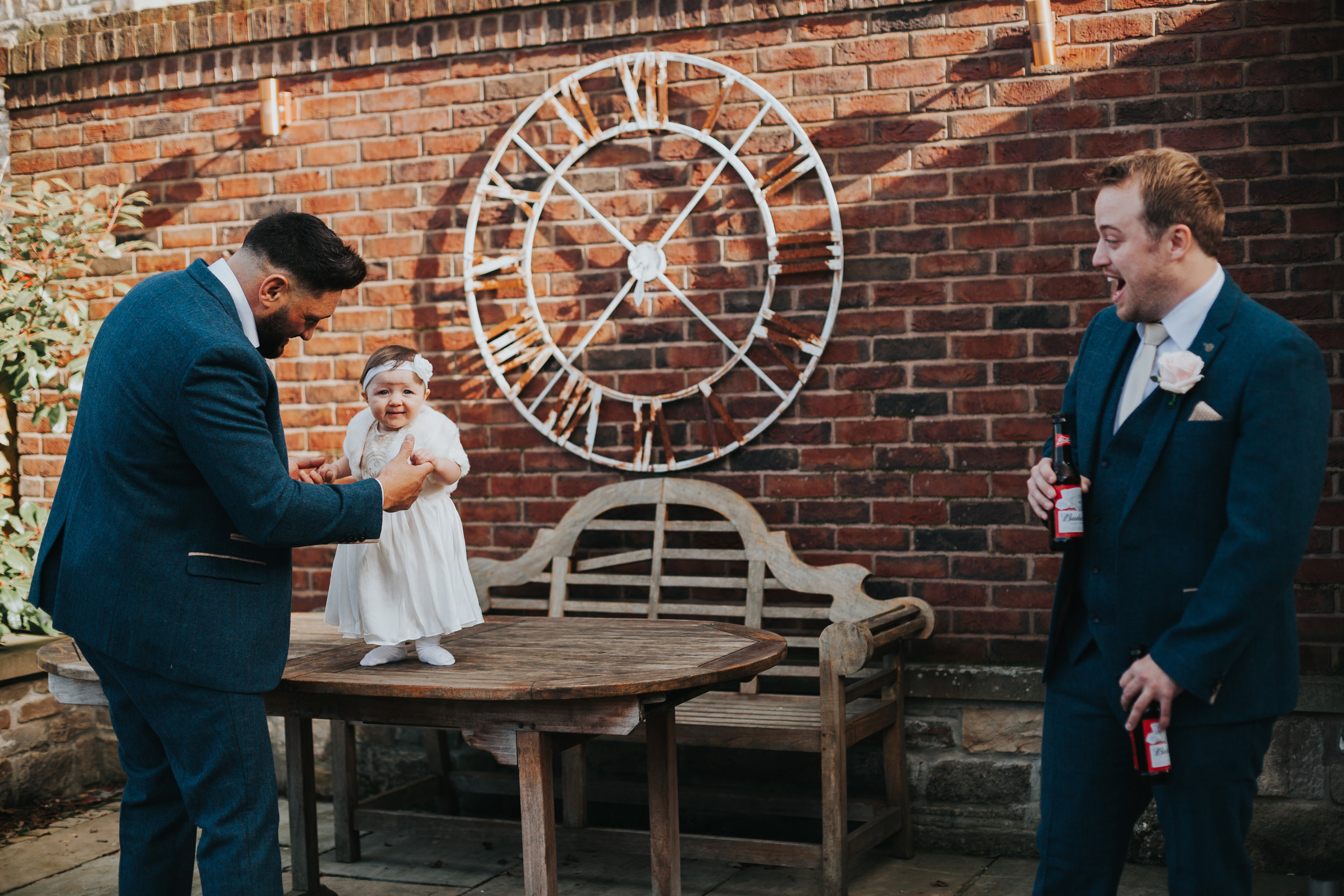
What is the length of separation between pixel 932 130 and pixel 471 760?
2932 millimetres

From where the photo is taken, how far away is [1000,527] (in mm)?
4051

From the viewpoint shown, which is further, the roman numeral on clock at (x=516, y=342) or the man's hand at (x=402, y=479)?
the roman numeral on clock at (x=516, y=342)

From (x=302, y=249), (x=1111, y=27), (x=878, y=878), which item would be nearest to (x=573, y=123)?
(x=1111, y=27)

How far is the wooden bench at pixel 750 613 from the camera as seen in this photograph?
11.7 feet

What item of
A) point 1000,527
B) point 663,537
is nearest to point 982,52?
point 1000,527

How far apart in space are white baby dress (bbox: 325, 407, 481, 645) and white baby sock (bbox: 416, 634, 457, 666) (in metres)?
0.04

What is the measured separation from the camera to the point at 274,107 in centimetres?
480

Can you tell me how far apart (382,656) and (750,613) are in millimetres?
1457

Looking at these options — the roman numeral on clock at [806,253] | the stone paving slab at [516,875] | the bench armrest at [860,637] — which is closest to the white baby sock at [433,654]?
the bench armrest at [860,637]

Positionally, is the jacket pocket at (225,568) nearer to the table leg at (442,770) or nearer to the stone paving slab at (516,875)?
the stone paving slab at (516,875)

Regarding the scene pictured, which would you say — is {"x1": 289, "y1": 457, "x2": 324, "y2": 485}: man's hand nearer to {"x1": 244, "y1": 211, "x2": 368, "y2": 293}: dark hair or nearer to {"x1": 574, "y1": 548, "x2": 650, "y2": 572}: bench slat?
{"x1": 244, "y1": 211, "x2": 368, "y2": 293}: dark hair

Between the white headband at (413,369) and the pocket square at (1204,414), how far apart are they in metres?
1.77

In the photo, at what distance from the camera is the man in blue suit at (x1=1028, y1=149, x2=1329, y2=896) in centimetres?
209

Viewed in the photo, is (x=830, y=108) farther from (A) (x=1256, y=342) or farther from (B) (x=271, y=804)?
(B) (x=271, y=804)
